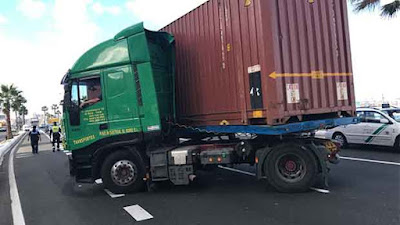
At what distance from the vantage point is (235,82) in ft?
23.1

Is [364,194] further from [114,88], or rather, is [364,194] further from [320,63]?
[114,88]

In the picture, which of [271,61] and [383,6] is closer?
[271,61]

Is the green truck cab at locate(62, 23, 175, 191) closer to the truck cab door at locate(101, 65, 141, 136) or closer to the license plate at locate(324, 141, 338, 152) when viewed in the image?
the truck cab door at locate(101, 65, 141, 136)

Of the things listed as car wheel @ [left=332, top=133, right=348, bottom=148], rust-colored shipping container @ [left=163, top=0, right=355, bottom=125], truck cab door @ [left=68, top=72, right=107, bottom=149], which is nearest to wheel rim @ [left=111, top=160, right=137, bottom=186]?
truck cab door @ [left=68, top=72, right=107, bottom=149]

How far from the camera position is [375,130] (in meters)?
11.9

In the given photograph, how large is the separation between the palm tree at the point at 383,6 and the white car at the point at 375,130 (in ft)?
16.5

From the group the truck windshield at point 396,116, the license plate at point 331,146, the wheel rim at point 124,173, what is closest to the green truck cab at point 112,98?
the wheel rim at point 124,173

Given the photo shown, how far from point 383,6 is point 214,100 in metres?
11.7

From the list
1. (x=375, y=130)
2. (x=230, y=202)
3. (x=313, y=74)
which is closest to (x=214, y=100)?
(x=313, y=74)

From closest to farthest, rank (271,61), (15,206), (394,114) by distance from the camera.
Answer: (271,61), (15,206), (394,114)

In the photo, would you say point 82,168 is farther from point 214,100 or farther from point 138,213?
point 214,100

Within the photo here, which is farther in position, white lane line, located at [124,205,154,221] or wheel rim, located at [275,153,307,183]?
wheel rim, located at [275,153,307,183]

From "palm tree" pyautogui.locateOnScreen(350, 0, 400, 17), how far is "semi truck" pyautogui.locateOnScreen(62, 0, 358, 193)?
365 inches

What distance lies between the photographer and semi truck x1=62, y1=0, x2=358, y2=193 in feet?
21.5
